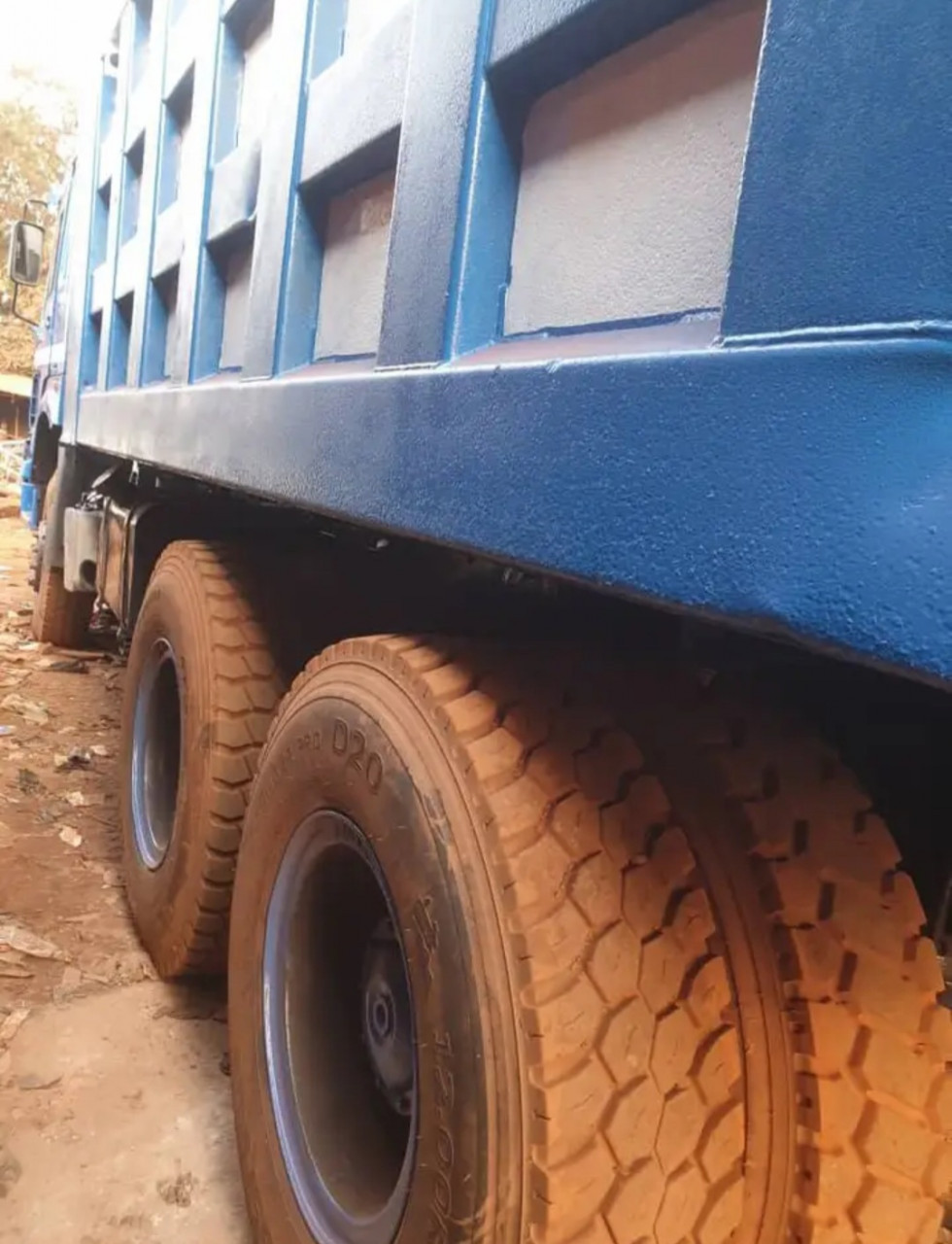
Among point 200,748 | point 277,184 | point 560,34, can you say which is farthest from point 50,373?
point 560,34

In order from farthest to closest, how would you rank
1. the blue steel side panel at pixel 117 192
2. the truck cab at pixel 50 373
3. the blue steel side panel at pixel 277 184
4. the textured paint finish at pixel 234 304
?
the truck cab at pixel 50 373 < the blue steel side panel at pixel 117 192 < the textured paint finish at pixel 234 304 < the blue steel side panel at pixel 277 184

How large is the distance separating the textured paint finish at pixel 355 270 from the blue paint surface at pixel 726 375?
0.18 metres

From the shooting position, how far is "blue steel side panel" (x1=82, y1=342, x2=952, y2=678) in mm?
611

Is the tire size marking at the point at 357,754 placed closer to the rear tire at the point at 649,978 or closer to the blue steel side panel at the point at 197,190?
the rear tire at the point at 649,978

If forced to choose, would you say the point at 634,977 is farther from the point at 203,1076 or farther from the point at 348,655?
the point at 203,1076

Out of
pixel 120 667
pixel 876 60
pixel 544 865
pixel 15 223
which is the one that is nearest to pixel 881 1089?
pixel 544 865

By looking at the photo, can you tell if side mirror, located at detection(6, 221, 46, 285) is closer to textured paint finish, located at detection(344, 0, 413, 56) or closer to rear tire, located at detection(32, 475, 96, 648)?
rear tire, located at detection(32, 475, 96, 648)

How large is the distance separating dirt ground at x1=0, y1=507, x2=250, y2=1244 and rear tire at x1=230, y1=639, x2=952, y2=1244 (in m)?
0.88

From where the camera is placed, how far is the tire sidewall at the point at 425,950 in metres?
1.06

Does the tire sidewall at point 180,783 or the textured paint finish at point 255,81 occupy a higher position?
the textured paint finish at point 255,81

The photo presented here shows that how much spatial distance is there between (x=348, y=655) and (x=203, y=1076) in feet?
4.31

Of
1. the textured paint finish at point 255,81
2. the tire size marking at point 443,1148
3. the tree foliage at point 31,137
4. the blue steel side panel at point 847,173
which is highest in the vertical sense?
the tree foliage at point 31,137

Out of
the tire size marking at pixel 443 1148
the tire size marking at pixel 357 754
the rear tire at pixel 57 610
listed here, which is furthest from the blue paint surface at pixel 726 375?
the rear tire at pixel 57 610

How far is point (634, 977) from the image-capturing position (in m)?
1.09
